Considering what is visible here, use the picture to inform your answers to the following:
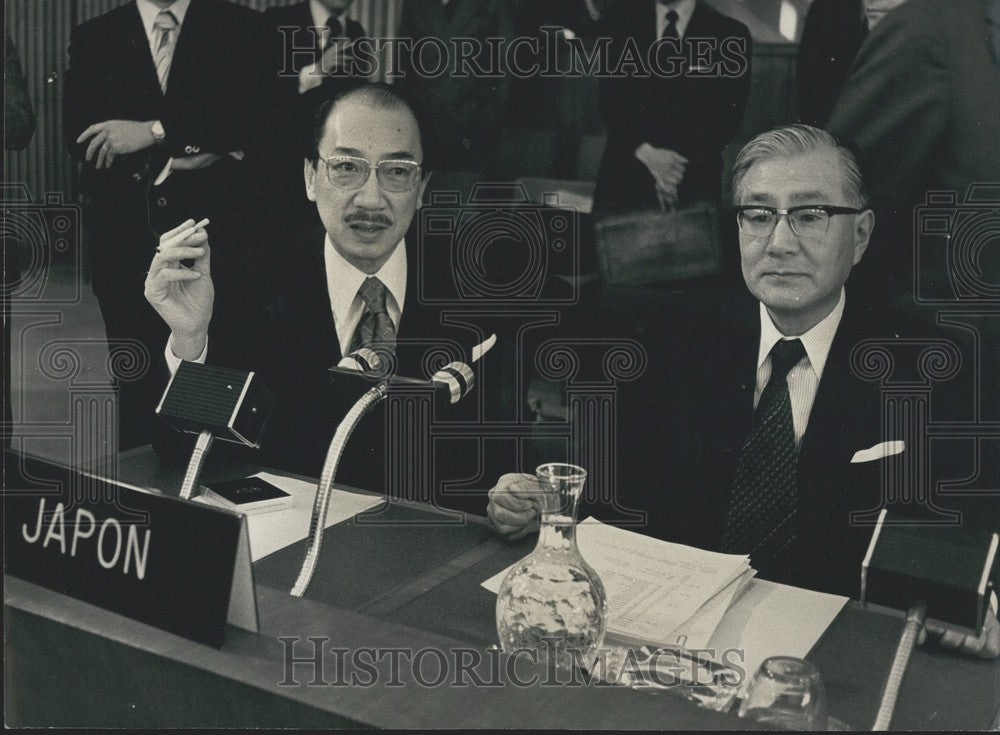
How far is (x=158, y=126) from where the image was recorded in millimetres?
2520

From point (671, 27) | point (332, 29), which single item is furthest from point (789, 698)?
point (332, 29)

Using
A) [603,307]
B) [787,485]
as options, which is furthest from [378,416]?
[787,485]

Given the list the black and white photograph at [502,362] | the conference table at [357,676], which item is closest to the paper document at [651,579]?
the black and white photograph at [502,362]

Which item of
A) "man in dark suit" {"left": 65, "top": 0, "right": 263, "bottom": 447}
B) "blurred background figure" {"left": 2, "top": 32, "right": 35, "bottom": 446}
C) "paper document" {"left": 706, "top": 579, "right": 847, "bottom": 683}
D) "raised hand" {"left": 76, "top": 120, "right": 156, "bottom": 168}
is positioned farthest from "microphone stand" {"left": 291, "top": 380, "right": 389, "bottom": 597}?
"blurred background figure" {"left": 2, "top": 32, "right": 35, "bottom": 446}

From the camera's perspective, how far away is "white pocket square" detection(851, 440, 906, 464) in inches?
81.9

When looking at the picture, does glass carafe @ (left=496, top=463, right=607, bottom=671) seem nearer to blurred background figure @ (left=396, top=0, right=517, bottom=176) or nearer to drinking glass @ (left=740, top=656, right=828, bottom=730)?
drinking glass @ (left=740, top=656, right=828, bottom=730)

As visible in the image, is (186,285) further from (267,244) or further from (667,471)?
(667,471)

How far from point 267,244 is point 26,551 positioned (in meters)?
1.32

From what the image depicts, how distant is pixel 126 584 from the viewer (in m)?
1.18

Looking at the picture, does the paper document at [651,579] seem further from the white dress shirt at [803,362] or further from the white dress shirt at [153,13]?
the white dress shirt at [153,13]

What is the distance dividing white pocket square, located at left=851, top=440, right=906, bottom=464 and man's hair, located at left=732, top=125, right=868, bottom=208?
461 millimetres

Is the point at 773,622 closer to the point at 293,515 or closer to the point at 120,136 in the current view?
the point at 293,515
